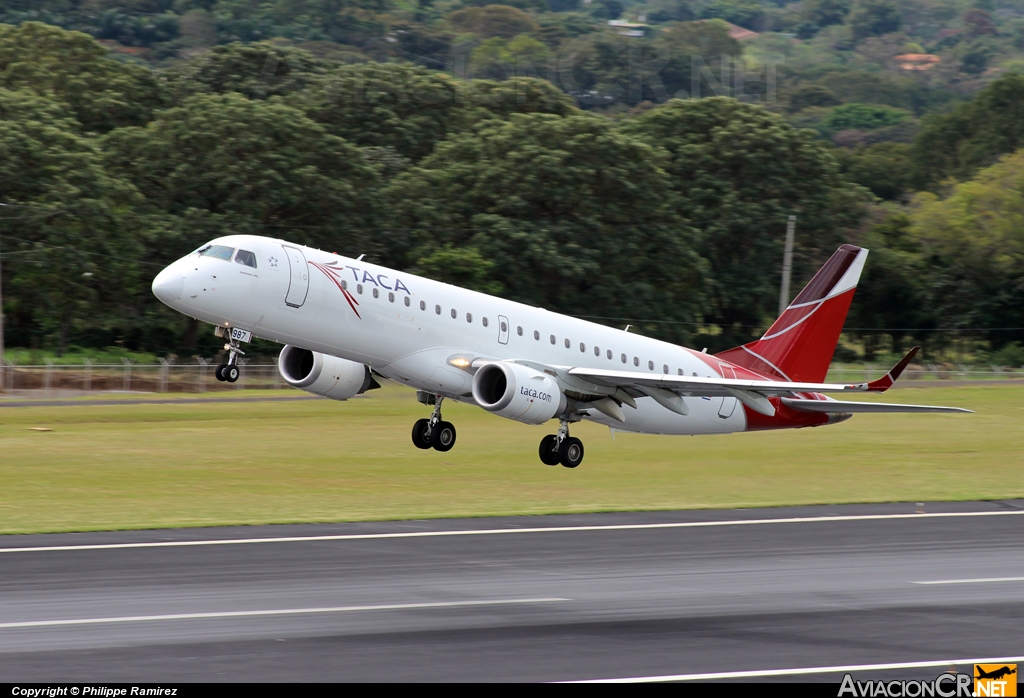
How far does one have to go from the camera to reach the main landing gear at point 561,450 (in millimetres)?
35562

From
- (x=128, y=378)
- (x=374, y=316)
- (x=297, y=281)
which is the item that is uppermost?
(x=297, y=281)

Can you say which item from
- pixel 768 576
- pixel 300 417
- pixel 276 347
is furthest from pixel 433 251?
pixel 768 576

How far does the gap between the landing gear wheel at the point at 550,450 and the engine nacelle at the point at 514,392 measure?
247 cm

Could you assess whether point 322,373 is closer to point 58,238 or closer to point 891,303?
point 58,238

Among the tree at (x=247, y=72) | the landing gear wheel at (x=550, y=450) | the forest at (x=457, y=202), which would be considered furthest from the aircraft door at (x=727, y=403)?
the tree at (x=247, y=72)

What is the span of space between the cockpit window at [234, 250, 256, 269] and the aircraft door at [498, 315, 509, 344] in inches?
276

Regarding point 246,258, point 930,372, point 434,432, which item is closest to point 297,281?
point 246,258

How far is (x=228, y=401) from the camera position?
57.5 m

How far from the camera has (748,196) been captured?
86.2 m

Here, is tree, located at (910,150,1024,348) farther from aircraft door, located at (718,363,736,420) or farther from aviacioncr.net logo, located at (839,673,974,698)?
aviacioncr.net logo, located at (839,673,974,698)

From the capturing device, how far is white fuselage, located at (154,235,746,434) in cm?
2962

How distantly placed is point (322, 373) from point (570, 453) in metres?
7.13

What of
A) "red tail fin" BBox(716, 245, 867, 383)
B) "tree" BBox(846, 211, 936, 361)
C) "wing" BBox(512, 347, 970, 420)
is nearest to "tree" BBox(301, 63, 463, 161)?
"tree" BBox(846, 211, 936, 361)

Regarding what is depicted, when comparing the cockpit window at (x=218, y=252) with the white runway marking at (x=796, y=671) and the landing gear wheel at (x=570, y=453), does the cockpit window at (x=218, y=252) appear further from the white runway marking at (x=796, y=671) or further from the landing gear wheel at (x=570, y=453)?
the white runway marking at (x=796, y=671)
